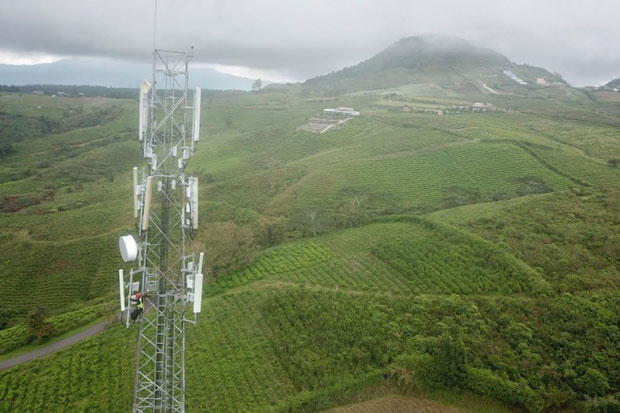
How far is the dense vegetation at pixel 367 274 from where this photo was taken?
2195 centimetres

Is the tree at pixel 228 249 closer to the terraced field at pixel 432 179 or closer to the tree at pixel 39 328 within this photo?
the tree at pixel 39 328

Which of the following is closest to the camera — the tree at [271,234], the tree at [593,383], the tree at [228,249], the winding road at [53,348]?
the tree at [593,383]

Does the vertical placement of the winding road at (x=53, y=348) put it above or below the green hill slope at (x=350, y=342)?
below

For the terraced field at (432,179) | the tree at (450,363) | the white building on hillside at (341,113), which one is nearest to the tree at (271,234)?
the terraced field at (432,179)

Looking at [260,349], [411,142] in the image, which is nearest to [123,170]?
[411,142]

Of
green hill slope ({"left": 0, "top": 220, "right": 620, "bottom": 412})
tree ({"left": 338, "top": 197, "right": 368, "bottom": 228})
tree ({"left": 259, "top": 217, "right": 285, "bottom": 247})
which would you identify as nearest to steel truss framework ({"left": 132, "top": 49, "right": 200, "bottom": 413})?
green hill slope ({"left": 0, "top": 220, "right": 620, "bottom": 412})

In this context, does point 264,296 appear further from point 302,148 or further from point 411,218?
point 302,148

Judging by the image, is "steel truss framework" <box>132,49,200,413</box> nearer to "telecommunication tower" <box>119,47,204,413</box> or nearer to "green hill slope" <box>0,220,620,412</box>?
"telecommunication tower" <box>119,47,204,413</box>

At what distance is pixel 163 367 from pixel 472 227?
3440 cm

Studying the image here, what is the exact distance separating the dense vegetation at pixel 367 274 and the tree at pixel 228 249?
0.20m

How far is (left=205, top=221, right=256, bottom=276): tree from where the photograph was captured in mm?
35406

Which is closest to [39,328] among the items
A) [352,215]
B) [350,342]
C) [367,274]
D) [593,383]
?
[350,342]

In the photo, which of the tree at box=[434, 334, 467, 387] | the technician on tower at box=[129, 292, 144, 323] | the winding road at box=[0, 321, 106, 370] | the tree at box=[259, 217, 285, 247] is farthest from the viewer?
the tree at box=[259, 217, 285, 247]

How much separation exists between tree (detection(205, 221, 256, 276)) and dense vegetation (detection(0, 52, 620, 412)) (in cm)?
20
